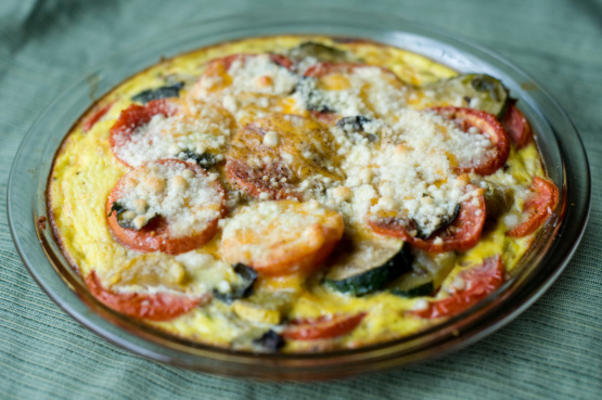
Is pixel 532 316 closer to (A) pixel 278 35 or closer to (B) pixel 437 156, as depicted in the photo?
(B) pixel 437 156

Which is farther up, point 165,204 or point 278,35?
point 278,35

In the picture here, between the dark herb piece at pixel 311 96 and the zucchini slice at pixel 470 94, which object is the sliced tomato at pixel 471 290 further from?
the dark herb piece at pixel 311 96

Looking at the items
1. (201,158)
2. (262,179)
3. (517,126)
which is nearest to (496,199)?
(517,126)

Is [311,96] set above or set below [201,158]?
above

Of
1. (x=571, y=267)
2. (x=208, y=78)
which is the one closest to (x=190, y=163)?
(x=208, y=78)

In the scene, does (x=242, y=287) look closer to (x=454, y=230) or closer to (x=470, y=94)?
(x=454, y=230)

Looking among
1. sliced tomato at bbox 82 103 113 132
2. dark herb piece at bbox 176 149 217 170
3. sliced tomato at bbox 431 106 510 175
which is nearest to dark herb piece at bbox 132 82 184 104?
sliced tomato at bbox 82 103 113 132
